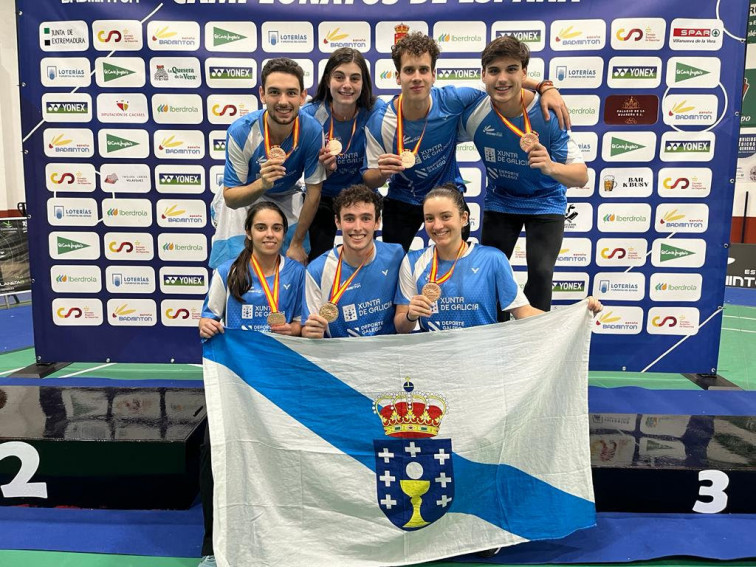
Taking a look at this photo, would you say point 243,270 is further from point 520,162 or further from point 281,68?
point 520,162

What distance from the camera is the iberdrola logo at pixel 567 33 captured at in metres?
5.04

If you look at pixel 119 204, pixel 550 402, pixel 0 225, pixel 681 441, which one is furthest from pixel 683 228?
pixel 0 225

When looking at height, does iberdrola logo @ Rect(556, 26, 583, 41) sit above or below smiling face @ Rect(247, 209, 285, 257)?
above

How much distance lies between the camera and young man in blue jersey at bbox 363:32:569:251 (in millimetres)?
3066

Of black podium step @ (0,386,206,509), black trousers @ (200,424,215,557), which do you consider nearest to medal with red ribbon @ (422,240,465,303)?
black trousers @ (200,424,215,557)

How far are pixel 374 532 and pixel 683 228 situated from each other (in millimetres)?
4318

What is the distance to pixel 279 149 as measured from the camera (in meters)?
3.09

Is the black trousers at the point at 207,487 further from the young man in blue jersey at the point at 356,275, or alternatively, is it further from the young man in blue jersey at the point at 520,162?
the young man in blue jersey at the point at 520,162

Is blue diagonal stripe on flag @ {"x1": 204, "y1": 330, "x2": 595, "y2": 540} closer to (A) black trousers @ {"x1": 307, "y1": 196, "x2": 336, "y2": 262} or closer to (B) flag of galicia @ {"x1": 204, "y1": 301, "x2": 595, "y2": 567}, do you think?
(B) flag of galicia @ {"x1": 204, "y1": 301, "x2": 595, "y2": 567}

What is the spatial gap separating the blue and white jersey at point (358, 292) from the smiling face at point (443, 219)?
0.30m

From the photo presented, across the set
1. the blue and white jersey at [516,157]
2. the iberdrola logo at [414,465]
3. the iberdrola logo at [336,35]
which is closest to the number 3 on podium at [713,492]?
the iberdrola logo at [414,465]

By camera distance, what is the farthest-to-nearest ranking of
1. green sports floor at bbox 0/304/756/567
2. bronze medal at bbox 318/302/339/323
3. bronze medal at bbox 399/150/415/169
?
green sports floor at bbox 0/304/756/567, bronze medal at bbox 399/150/415/169, bronze medal at bbox 318/302/339/323

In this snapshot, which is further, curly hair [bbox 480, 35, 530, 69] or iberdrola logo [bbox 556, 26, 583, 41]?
iberdrola logo [bbox 556, 26, 583, 41]

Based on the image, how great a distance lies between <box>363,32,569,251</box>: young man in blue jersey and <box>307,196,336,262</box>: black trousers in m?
0.42
